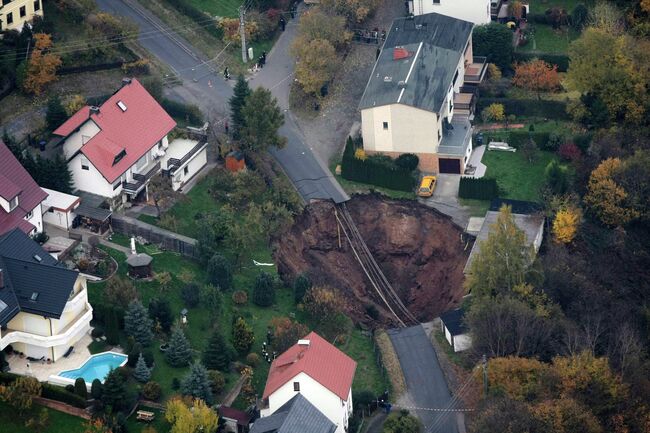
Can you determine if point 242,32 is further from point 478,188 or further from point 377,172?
point 478,188

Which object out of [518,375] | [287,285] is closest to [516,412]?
[518,375]

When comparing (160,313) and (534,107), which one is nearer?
(160,313)

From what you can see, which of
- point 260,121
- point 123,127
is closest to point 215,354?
point 123,127

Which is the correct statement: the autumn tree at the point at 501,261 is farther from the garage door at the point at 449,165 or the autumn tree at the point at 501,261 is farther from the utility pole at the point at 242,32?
the utility pole at the point at 242,32

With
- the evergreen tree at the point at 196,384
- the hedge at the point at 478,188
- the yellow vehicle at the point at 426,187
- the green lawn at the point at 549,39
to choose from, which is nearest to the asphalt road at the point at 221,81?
the yellow vehicle at the point at 426,187

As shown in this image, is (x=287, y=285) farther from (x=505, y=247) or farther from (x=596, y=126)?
(x=596, y=126)
